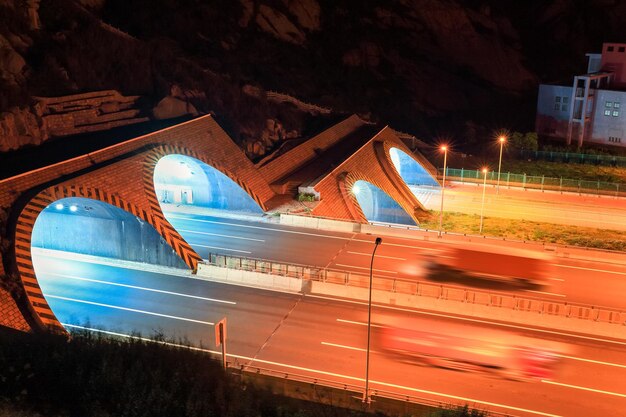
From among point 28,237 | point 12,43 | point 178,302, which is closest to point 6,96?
point 12,43

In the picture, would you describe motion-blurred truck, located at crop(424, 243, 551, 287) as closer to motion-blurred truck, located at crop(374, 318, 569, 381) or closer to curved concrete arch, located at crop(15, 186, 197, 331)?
motion-blurred truck, located at crop(374, 318, 569, 381)

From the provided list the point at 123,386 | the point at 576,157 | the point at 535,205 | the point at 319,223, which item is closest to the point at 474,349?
the point at 123,386

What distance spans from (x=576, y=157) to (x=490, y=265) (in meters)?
33.2

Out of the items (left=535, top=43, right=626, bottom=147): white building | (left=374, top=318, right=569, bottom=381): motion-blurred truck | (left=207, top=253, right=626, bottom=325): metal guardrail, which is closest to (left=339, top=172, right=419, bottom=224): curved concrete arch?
(left=207, top=253, right=626, bottom=325): metal guardrail

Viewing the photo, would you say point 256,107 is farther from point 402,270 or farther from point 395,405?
point 395,405

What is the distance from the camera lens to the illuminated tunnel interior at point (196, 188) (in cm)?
3784

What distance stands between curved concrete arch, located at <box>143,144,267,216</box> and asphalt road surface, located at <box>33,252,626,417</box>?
3.84 m

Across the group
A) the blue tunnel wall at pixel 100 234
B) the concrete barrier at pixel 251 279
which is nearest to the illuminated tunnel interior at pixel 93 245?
the blue tunnel wall at pixel 100 234

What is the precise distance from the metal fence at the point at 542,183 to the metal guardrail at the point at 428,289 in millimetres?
26953

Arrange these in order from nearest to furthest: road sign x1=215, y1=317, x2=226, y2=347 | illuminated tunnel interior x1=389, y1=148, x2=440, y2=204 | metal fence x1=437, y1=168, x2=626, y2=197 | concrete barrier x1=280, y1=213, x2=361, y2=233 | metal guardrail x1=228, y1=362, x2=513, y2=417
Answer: metal guardrail x1=228, y1=362, x2=513, y2=417, road sign x1=215, y1=317, x2=226, y2=347, concrete barrier x1=280, y1=213, x2=361, y2=233, metal fence x1=437, y1=168, x2=626, y2=197, illuminated tunnel interior x1=389, y1=148, x2=440, y2=204

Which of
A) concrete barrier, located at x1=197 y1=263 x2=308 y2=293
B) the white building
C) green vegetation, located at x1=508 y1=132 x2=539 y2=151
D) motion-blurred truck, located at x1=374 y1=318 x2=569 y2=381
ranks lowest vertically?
motion-blurred truck, located at x1=374 y1=318 x2=569 y2=381

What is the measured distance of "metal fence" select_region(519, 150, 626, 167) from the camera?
58.0 metres

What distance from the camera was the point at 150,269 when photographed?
29953mm

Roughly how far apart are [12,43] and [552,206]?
39.8 metres
